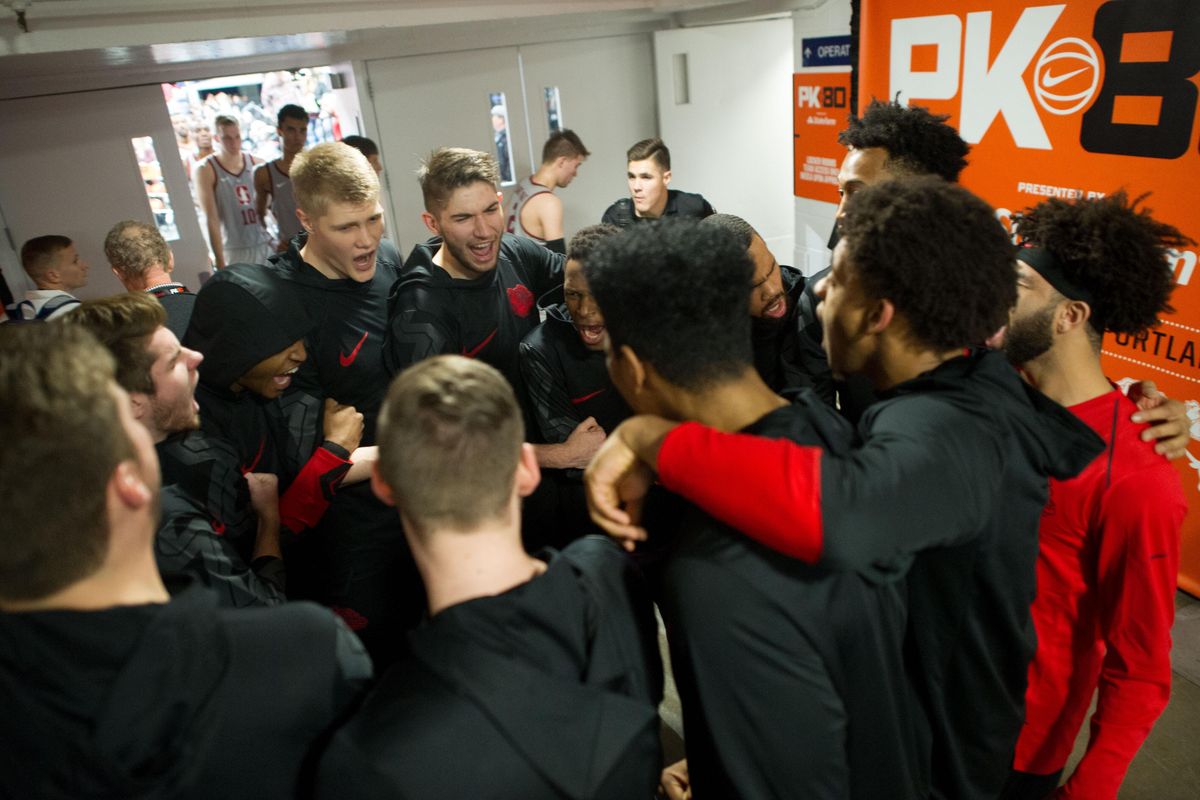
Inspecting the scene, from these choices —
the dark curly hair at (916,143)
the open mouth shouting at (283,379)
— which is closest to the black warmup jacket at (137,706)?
the open mouth shouting at (283,379)

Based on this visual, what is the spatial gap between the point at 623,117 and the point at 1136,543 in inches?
238

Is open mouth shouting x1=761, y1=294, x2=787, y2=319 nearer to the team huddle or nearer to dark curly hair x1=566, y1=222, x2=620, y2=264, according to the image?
dark curly hair x1=566, y1=222, x2=620, y2=264

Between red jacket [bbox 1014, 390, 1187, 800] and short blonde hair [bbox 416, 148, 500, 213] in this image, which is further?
short blonde hair [bbox 416, 148, 500, 213]

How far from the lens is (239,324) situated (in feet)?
7.34

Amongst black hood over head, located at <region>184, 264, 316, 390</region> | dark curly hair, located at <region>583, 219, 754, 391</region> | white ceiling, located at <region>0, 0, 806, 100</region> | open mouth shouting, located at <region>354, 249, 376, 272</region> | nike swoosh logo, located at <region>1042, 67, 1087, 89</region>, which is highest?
white ceiling, located at <region>0, 0, 806, 100</region>

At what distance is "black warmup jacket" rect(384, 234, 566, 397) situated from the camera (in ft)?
8.52

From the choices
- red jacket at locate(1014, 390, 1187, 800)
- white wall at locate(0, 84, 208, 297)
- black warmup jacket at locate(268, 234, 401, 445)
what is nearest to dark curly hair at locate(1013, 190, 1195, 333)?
red jacket at locate(1014, 390, 1187, 800)

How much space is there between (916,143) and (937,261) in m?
1.39

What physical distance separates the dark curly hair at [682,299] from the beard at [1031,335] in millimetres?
858

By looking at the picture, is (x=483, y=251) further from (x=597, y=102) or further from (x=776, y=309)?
(x=597, y=102)

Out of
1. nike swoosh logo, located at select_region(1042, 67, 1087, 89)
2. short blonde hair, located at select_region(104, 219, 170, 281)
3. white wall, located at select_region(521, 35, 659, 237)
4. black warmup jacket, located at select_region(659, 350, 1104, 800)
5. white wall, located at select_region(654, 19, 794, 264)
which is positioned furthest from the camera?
white wall, located at select_region(521, 35, 659, 237)

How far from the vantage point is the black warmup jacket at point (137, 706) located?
994mm

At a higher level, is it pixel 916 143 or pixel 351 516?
pixel 916 143

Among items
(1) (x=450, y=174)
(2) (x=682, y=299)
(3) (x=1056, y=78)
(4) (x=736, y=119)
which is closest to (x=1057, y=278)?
(2) (x=682, y=299)
